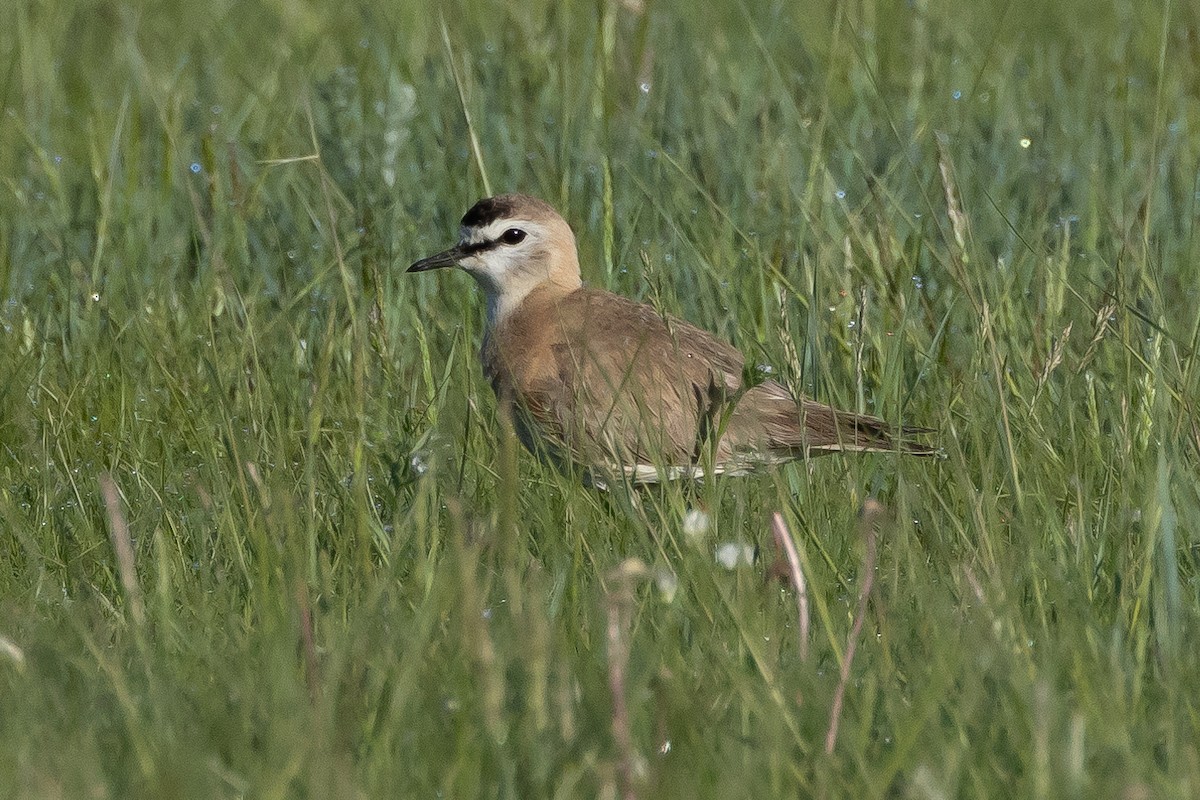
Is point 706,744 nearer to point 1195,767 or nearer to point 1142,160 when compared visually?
point 1195,767

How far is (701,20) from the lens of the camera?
28.9ft

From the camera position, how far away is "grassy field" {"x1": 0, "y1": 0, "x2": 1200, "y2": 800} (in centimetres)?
276

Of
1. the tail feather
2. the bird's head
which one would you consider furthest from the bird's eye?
the tail feather

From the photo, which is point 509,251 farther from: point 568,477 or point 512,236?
point 568,477

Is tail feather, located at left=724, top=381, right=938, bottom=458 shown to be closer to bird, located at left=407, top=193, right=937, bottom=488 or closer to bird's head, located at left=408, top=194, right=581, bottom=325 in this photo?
bird, located at left=407, top=193, right=937, bottom=488

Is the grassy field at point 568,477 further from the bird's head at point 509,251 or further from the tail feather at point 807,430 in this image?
the bird's head at point 509,251

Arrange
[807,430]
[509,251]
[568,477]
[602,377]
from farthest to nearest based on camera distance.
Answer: [509,251], [602,377], [807,430], [568,477]

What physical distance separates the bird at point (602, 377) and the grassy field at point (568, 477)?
0.12 m

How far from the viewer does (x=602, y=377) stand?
4902 mm

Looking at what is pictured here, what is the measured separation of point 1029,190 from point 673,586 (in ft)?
12.9

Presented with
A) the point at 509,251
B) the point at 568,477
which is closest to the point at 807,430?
the point at 568,477

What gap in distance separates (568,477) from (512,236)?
4.97 feet

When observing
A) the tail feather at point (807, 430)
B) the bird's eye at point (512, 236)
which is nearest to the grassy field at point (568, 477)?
the tail feather at point (807, 430)

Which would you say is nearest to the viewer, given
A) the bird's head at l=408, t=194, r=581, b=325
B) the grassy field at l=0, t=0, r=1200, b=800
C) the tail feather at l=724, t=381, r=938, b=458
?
the grassy field at l=0, t=0, r=1200, b=800
